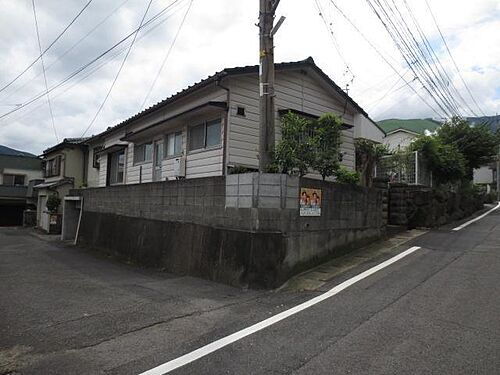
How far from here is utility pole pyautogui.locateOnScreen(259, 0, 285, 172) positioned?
8.32 meters

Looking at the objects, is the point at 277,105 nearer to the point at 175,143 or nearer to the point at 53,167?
the point at 175,143

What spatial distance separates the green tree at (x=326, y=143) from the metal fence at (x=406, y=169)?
703 cm

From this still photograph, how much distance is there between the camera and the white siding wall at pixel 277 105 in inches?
463

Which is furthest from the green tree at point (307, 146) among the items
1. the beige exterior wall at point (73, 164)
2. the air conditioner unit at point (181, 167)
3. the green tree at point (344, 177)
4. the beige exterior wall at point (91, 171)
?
the beige exterior wall at point (73, 164)

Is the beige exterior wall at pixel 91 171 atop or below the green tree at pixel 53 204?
atop

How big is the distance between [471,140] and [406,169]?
846cm

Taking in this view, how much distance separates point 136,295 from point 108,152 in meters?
14.9

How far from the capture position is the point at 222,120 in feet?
39.1

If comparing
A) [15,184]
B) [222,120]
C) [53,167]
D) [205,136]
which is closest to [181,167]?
[205,136]

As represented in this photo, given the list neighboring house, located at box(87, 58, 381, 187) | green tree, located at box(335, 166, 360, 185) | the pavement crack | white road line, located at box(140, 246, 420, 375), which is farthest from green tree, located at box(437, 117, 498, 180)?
the pavement crack

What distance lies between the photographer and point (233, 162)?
11672 millimetres

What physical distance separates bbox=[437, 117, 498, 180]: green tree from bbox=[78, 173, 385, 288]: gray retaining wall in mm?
12801

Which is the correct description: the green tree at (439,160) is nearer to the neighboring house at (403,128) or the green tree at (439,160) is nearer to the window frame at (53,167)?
the neighboring house at (403,128)

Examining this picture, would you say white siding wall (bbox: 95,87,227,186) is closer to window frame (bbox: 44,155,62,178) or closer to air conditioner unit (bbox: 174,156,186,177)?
air conditioner unit (bbox: 174,156,186,177)
